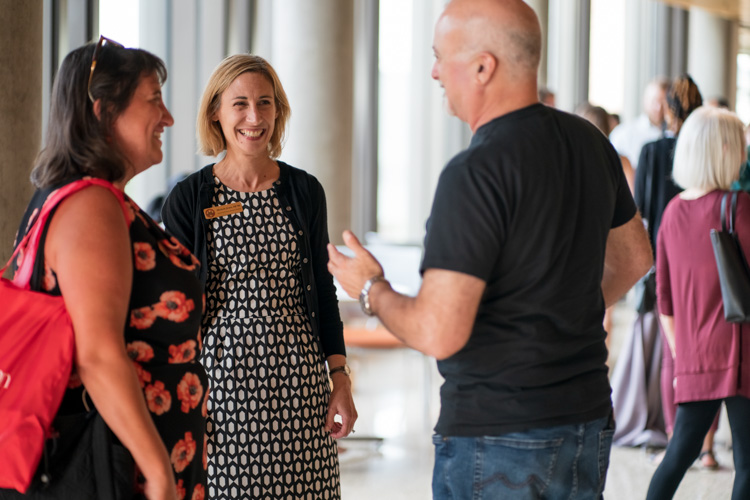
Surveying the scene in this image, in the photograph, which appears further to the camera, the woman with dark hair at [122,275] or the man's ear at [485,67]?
the man's ear at [485,67]

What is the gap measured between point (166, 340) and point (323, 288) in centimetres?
89

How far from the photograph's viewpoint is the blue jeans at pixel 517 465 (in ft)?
5.70

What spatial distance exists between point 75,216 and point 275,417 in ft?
3.39

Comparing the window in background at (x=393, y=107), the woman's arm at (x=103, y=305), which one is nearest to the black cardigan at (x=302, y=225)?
the woman's arm at (x=103, y=305)

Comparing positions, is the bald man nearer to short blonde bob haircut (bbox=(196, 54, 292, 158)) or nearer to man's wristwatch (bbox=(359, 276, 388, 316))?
man's wristwatch (bbox=(359, 276, 388, 316))

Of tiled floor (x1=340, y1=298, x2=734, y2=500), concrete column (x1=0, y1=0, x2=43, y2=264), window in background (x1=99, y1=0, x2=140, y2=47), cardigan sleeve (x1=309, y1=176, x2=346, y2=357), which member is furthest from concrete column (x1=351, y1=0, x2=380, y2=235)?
cardigan sleeve (x1=309, y1=176, x2=346, y2=357)

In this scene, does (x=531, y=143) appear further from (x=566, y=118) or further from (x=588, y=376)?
(x=588, y=376)

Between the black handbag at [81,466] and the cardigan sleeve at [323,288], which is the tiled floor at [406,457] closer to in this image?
A: the cardigan sleeve at [323,288]

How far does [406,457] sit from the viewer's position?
5.11 m

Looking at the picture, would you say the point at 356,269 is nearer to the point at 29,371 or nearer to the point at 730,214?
the point at 29,371

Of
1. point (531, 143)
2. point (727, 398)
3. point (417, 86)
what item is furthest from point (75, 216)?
point (417, 86)

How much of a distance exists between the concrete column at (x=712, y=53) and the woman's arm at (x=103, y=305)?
40.6ft

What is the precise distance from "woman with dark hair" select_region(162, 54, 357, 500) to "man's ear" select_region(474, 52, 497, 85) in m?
0.90

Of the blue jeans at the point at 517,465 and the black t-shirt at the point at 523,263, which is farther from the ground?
the black t-shirt at the point at 523,263
